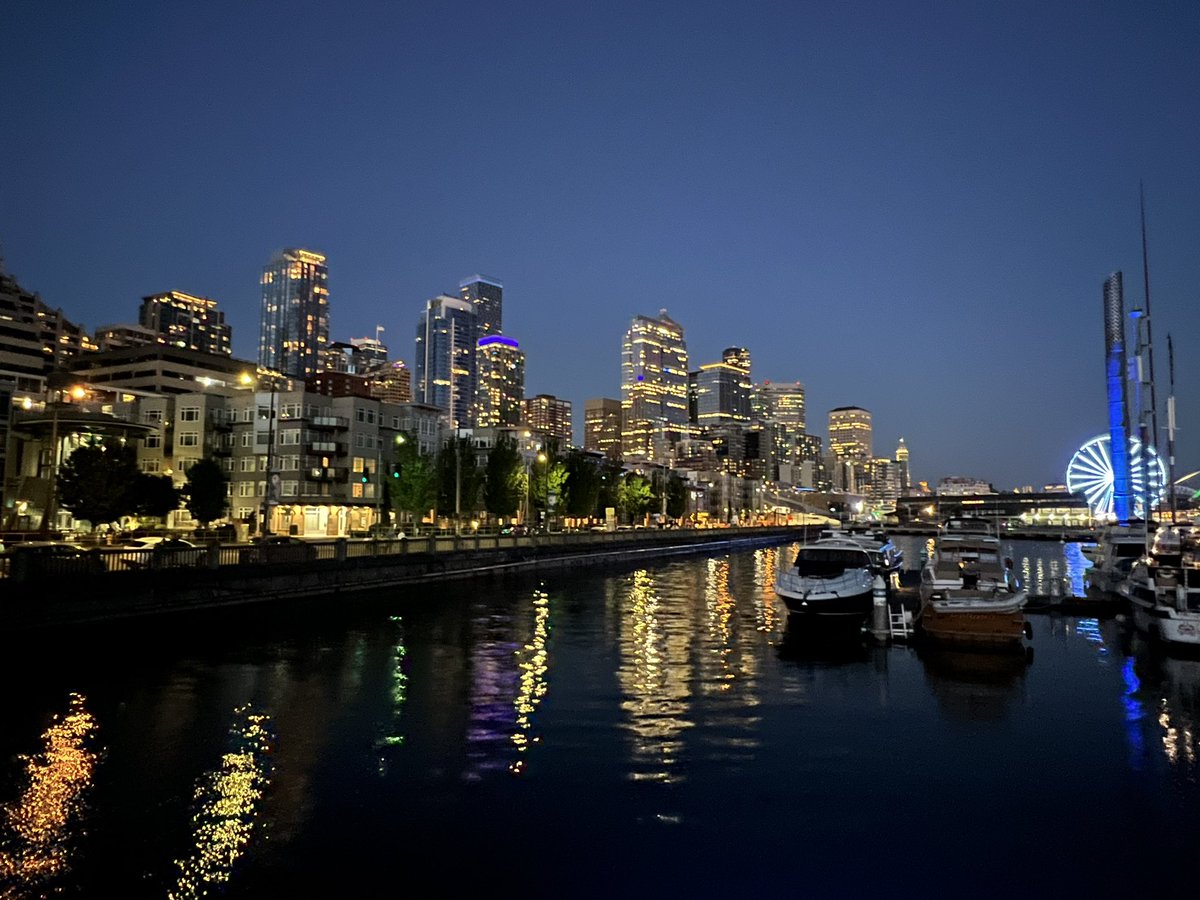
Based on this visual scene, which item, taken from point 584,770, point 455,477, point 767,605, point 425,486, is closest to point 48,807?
point 584,770

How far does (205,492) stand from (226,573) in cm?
4965

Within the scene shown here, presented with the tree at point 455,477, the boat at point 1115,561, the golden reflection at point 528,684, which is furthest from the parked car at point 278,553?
the tree at point 455,477

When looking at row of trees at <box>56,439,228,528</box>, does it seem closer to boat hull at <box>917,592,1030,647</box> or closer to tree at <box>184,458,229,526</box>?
tree at <box>184,458,229,526</box>

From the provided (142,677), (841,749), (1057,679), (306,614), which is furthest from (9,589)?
(1057,679)

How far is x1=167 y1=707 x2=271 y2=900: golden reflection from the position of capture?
11.0m

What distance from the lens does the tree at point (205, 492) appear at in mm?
83375

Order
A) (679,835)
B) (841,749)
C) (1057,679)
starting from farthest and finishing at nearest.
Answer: (1057,679) < (841,749) < (679,835)

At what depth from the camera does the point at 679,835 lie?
41.7 feet

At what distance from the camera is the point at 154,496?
7919 cm

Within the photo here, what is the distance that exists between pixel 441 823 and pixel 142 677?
14.5 metres

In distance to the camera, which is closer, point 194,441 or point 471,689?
point 471,689

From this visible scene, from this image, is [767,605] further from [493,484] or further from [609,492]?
[609,492]

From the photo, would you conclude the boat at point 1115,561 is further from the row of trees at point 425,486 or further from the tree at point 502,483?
the tree at point 502,483

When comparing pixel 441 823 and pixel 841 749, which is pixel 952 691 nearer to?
pixel 841 749
